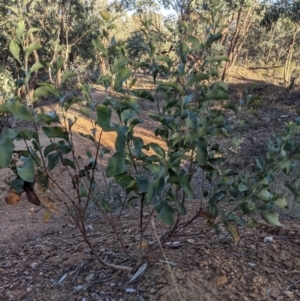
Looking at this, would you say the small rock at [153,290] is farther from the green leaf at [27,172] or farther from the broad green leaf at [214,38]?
the broad green leaf at [214,38]

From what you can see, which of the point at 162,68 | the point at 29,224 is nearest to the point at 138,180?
the point at 162,68

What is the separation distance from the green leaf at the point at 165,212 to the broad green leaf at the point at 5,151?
60cm

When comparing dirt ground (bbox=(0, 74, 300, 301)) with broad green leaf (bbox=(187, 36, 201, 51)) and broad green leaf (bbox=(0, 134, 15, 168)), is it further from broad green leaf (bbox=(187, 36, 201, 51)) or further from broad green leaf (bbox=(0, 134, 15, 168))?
broad green leaf (bbox=(187, 36, 201, 51))

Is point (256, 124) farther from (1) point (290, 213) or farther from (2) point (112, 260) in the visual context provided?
(2) point (112, 260)

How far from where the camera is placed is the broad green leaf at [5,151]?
1.32 m

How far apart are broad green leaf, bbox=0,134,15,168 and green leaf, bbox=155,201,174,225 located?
601 millimetres

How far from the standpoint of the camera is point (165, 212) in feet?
5.01

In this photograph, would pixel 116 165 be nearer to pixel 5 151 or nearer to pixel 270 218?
pixel 5 151

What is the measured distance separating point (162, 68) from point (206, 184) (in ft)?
10.4

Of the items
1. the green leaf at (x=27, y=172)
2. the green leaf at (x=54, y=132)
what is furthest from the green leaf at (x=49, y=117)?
the green leaf at (x=27, y=172)

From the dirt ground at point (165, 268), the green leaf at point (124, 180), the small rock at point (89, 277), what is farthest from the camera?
the small rock at point (89, 277)

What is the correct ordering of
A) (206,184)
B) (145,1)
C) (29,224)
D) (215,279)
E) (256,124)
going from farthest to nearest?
(145,1), (256,124), (206,184), (29,224), (215,279)

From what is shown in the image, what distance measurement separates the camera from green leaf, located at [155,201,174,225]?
1519 millimetres

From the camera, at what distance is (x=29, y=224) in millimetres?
4473
